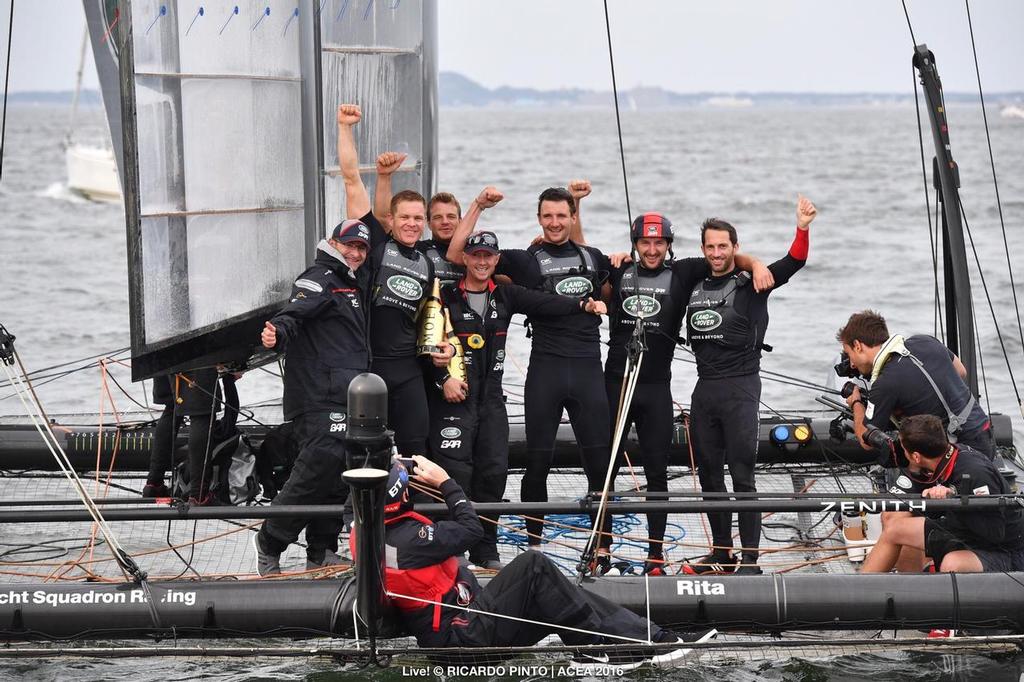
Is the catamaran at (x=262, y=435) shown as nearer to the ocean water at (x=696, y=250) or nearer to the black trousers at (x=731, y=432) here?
the black trousers at (x=731, y=432)

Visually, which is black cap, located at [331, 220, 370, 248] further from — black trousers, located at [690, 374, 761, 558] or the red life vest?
black trousers, located at [690, 374, 761, 558]

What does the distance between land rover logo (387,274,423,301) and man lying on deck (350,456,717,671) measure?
1.11 metres

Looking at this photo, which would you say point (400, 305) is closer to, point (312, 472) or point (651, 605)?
point (312, 472)

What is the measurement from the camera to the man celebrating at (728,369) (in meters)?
6.05

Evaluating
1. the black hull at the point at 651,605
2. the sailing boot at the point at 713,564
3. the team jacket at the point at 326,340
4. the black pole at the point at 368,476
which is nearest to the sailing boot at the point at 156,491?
the team jacket at the point at 326,340

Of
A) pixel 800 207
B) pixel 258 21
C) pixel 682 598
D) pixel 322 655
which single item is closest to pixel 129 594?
pixel 322 655

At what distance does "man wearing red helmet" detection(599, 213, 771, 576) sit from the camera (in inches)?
246

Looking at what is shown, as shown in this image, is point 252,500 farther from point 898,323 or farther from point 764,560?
point 898,323

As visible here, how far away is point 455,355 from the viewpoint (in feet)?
19.9

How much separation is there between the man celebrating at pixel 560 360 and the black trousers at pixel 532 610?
1104mm

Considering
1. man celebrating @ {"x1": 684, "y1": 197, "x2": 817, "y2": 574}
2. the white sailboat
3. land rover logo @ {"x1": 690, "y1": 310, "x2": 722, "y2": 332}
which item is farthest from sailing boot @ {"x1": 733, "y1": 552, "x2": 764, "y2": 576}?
the white sailboat

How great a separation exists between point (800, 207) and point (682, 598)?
1.78 metres

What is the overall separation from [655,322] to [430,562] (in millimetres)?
1814

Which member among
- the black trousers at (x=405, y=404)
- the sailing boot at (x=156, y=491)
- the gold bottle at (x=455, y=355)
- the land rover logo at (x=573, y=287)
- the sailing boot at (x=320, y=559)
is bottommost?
the sailing boot at (x=320, y=559)
